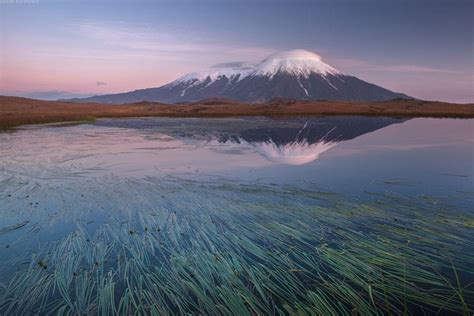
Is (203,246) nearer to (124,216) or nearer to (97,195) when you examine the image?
(124,216)

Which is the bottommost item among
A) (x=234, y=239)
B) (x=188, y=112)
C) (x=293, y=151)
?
(x=293, y=151)

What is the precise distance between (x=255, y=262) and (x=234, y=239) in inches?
59.2

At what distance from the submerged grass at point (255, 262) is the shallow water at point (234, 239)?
0.04 metres

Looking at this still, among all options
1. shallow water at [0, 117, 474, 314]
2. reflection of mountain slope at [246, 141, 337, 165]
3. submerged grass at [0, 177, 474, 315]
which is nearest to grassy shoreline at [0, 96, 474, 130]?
reflection of mountain slope at [246, 141, 337, 165]

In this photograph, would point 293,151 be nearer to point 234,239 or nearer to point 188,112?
point 234,239

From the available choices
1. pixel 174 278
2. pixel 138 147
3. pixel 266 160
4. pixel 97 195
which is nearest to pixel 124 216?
pixel 97 195

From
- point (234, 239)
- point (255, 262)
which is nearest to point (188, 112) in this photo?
point (234, 239)

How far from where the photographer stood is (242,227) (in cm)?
1081

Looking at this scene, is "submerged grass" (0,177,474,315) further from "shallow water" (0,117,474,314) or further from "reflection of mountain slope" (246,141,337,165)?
"reflection of mountain slope" (246,141,337,165)

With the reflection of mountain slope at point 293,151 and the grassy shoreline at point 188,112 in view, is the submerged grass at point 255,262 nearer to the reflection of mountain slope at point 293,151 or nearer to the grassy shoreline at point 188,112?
the reflection of mountain slope at point 293,151

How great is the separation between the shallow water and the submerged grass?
0.04 m

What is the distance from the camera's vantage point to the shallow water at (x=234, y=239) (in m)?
6.94

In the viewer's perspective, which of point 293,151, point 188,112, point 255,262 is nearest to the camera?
point 255,262

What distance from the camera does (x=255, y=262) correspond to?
8406 millimetres
